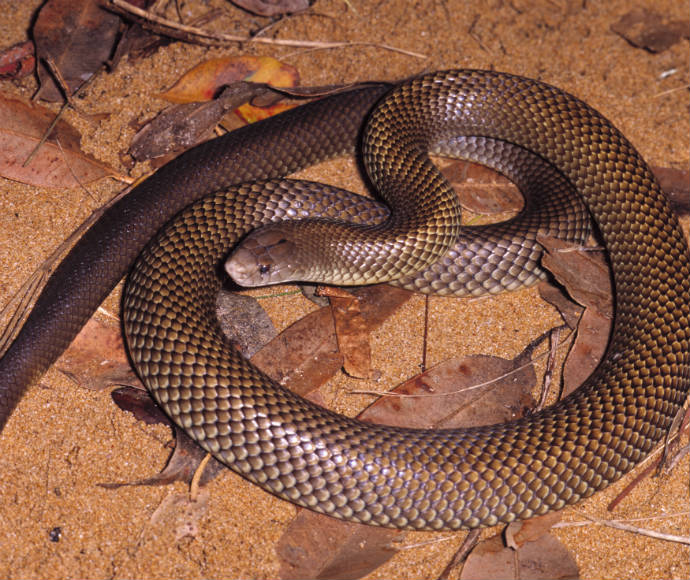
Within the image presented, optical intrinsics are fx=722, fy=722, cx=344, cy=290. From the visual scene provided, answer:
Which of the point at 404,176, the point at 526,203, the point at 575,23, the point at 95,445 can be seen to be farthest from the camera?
the point at 575,23

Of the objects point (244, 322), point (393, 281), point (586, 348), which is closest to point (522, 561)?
point (586, 348)

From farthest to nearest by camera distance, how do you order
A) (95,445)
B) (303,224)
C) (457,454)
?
(303,224), (95,445), (457,454)

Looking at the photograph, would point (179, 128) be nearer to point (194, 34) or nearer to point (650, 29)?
point (194, 34)

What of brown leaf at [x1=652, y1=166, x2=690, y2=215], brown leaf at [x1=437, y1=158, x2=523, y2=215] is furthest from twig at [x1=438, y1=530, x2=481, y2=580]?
brown leaf at [x1=652, y1=166, x2=690, y2=215]

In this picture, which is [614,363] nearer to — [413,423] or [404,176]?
[413,423]

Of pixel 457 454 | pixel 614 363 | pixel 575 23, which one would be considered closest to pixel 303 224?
pixel 457 454

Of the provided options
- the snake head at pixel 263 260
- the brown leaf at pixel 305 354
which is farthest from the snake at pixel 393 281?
the brown leaf at pixel 305 354
